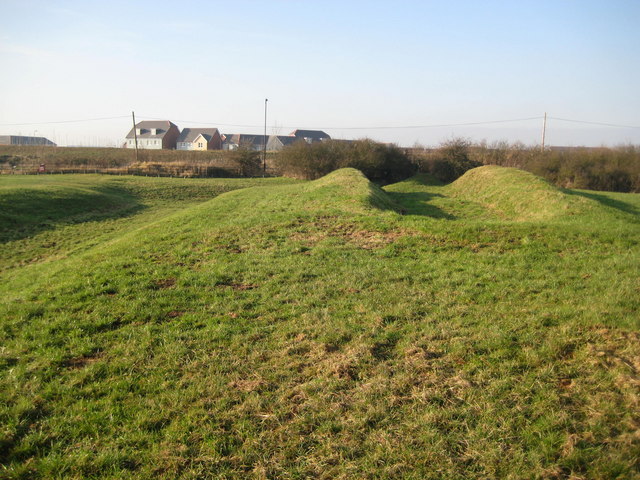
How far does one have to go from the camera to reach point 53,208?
760 inches

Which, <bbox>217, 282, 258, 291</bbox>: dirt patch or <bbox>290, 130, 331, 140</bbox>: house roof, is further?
<bbox>290, 130, 331, 140</bbox>: house roof

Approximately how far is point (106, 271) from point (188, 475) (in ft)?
18.8

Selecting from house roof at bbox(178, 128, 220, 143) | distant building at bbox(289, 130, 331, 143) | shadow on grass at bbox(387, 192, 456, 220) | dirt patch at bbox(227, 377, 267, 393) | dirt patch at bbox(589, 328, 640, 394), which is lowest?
dirt patch at bbox(227, 377, 267, 393)

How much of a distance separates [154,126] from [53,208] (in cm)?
6423

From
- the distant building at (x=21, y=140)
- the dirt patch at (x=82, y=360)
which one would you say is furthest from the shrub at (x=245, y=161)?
the distant building at (x=21, y=140)

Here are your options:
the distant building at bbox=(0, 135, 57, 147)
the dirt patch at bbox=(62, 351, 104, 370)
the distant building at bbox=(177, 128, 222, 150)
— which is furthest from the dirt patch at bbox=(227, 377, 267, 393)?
the distant building at bbox=(0, 135, 57, 147)

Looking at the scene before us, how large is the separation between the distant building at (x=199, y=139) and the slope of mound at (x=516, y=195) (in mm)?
61564

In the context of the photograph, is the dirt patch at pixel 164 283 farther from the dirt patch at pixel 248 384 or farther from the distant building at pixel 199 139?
the distant building at pixel 199 139

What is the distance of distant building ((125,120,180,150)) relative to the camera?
7636cm

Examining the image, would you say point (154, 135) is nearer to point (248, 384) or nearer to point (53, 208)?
point (53, 208)

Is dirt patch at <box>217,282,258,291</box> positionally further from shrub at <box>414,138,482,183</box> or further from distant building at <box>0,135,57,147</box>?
distant building at <box>0,135,57,147</box>

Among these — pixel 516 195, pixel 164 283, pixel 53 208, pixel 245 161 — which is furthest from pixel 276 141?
pixel 164 283

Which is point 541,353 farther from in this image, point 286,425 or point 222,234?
point 222,234

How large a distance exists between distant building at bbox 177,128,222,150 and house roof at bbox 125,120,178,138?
3.75 m
